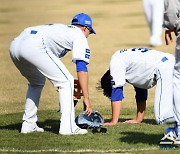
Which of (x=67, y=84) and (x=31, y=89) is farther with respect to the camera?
(x=31, y=89)

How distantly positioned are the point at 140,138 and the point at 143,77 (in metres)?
1.54

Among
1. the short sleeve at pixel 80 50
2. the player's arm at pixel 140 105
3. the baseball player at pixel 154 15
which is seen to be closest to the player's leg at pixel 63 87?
the short sleeve at pixel 80 50

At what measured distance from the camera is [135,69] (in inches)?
429

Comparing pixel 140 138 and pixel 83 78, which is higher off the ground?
pixel 83 78

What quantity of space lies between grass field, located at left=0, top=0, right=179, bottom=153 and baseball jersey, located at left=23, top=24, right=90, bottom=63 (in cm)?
106

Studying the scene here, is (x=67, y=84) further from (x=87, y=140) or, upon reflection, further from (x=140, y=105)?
(x=140, y=105)

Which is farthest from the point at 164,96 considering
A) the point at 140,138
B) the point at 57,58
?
the point at 57,58

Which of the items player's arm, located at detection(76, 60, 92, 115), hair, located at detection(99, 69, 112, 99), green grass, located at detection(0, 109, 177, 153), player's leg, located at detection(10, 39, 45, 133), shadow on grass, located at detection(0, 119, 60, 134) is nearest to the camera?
green grass, located at detection(0, 109, 177, 153)

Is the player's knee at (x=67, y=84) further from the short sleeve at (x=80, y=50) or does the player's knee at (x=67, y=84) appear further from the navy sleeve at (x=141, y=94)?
the navy sleeve at (x=141, y=94)

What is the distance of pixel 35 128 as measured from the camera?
33.8ft

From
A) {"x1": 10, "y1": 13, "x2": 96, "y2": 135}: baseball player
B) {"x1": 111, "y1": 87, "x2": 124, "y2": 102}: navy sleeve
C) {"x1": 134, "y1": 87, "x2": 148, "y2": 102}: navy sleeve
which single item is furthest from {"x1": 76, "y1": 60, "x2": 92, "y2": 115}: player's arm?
{"x1": 134, "y1": 87, "x2": 148, "y2": 102}: navy sleeve

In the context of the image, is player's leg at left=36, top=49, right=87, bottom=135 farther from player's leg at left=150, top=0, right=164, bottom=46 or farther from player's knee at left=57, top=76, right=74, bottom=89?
player's leg at left=150, top=0, right=164, bottom=46

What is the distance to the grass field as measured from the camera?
9141 mm

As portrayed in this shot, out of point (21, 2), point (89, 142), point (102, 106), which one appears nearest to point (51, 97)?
point (102, 106)
